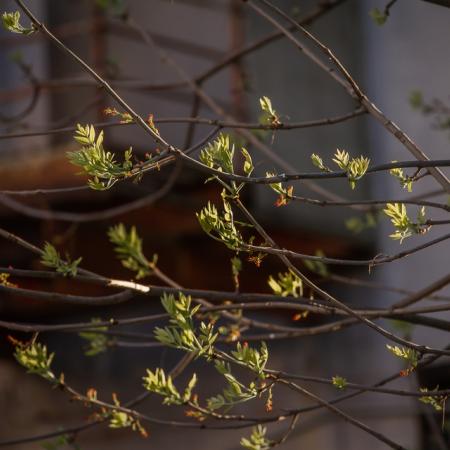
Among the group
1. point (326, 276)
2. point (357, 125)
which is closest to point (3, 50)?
point (357, 125)

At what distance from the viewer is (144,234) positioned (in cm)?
552

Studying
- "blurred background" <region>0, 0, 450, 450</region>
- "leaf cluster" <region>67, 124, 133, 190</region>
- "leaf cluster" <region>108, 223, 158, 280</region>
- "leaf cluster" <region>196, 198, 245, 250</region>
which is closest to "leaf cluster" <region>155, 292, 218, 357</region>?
"leaf cluster" <region>196, 198, 245, 250</region>

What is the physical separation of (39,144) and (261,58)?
1.50 m

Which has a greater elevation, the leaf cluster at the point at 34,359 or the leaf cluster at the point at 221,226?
the leaf cluster at the point at 221,226

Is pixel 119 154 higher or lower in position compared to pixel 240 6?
lower

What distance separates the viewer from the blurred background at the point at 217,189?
5.16 metres

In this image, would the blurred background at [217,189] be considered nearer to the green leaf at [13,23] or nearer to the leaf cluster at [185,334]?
the green leaf at [13,23]

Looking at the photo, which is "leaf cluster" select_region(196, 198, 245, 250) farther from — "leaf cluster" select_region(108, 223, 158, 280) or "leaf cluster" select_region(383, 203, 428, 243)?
"leaf cluster" select_region(108, 223, 158, 280)

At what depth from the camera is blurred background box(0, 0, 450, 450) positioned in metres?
5.16

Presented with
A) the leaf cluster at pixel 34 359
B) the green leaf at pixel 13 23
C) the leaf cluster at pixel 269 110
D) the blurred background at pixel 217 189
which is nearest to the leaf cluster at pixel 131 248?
the leaf cluster at pixel 34 359

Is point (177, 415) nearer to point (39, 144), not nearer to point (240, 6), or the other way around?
point (39, 144)

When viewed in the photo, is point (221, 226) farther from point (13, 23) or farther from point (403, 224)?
point (13, 23)

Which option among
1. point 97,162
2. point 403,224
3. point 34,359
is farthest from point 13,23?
point 403,224

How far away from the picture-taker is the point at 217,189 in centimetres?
516
